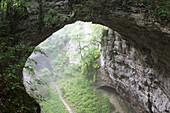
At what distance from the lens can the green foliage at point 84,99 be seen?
12156mm

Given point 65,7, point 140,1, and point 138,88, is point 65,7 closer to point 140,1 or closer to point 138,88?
point 140,1

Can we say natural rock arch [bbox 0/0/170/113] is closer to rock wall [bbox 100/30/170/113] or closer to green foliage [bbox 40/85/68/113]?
rock wall [bbox 100/30/170/113]

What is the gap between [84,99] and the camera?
44.6 ft

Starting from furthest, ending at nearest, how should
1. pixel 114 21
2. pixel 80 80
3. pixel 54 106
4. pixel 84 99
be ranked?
pixel 80 80
pixel 54 106
pixel 84 99
pixel 114 21

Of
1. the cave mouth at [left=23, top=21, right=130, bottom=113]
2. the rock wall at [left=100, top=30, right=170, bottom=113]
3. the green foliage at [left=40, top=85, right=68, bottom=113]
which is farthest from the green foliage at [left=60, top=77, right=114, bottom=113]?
the rock wall at [left=100, top=30, right=170, bottom=113]

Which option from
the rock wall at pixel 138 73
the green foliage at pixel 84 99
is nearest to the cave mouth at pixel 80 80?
the green foliage at pixel 84 99

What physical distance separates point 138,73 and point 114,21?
165 inches

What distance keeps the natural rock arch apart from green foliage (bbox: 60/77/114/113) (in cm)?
654

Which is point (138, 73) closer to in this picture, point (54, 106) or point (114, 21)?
point (114, 21)

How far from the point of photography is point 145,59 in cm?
676

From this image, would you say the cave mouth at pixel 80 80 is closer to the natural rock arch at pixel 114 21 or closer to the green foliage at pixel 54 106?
the green foliage at pixel 54 106

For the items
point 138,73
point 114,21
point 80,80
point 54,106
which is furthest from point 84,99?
point 114,21

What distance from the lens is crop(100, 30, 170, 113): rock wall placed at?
20.8ft

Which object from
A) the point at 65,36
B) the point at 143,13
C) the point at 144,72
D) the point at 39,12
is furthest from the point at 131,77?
the point at 65,36
